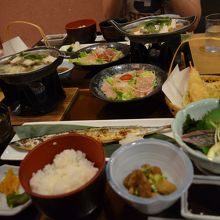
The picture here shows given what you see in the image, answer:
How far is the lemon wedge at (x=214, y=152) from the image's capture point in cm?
86

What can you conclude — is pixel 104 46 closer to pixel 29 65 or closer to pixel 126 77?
pixel 126 77

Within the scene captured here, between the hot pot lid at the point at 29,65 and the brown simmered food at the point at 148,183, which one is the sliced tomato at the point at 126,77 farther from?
the brown simmered food at the point at 148,183

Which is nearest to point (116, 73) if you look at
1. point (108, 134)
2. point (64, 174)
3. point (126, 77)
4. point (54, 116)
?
point (126, 77)

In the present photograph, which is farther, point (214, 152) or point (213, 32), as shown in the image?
point (213, 32)

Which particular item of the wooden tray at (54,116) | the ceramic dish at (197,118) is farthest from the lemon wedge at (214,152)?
the wooden tray at (54,116)

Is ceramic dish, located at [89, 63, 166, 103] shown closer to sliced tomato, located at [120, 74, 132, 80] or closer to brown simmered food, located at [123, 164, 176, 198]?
sliced tomato, located at [120, 74, 132, 80]

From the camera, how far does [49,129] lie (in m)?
1.27

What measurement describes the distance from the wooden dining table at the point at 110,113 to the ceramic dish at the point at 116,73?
0.03 m

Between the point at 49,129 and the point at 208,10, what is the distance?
3.92 m

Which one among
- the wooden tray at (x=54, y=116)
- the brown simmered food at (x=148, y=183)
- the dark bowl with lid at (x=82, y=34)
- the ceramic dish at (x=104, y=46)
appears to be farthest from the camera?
the dark bowl with lid at (x=82, y=34)

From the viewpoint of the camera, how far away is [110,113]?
1439 millimetres

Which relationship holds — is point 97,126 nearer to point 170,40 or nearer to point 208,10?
point 170,40

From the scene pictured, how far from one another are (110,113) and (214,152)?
0.65m

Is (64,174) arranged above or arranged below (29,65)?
below
